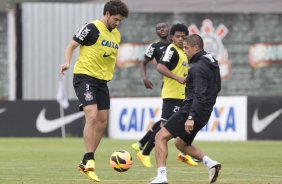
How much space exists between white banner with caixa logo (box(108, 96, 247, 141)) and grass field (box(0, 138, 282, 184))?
2.82m

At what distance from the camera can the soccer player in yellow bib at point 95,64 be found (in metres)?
13.7

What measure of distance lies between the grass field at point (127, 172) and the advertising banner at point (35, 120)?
4.26 m

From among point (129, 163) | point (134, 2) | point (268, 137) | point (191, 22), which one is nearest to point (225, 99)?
point (268, 137)

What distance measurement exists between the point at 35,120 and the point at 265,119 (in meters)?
6.72

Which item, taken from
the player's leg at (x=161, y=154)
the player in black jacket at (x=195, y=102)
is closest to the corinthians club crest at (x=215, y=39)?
the player in black jacket at (x=195, y=102)

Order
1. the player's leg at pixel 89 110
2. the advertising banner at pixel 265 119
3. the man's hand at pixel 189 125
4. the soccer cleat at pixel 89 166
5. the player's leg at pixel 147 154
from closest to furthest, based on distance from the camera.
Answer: the man's hand at pixel 189 125 → the soccer cleat at pixel 89 166 → the player's leg at pixel 89 110 → the player's leg at pixel 147 154 → the advertising banner at pixel 265 119

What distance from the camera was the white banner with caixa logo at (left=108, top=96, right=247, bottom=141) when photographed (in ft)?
91.8

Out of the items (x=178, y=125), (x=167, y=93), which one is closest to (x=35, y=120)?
(x=167, y=93)

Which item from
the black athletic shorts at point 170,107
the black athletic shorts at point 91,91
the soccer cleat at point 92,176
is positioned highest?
the black athletic shorts at point 91,91

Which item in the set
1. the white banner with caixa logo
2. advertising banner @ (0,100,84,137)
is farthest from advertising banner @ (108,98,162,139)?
advertising banner @ (0,100,84,137)

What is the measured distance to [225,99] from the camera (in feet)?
92.6

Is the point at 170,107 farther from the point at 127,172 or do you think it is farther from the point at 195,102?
the point at 195,102

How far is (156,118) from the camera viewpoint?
93.7 ft

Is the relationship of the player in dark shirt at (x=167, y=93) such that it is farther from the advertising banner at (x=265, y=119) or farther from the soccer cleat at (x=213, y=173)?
the advertising banner at (x=265, y=119)
